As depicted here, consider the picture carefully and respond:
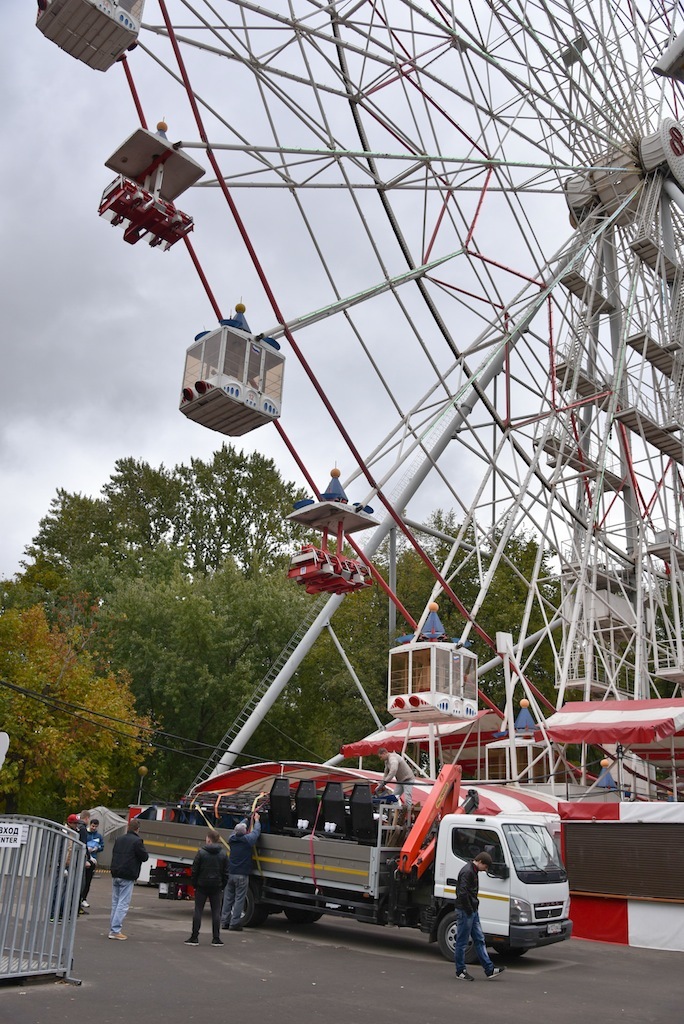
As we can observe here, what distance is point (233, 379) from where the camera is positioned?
13281mm

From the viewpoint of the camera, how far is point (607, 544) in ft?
98.9

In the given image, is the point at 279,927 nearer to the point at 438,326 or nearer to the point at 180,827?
the point at 180,827

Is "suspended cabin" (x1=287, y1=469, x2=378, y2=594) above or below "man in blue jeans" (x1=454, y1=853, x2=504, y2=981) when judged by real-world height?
above

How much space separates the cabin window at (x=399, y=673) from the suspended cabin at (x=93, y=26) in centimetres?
1160

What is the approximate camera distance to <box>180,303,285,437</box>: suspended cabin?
1318cm

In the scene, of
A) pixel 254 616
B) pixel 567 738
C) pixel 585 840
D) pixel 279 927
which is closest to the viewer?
pixel 279 927

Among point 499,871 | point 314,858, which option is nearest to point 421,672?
point 314,858

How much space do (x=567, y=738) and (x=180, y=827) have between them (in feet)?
31.6

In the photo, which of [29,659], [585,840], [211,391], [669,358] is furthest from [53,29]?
[669,358]

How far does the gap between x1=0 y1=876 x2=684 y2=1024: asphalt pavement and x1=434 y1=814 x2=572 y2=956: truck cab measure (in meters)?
0.51

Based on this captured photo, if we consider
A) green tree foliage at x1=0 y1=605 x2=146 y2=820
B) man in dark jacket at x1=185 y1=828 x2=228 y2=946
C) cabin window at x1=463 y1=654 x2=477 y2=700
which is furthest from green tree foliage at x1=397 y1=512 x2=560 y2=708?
man in dark jacket at x1=185 y1=828 x2=228 y2=946

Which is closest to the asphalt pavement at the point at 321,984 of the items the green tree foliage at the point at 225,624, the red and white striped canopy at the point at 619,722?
the red and white striped canopy at the point at 619,722

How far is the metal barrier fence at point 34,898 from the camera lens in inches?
380

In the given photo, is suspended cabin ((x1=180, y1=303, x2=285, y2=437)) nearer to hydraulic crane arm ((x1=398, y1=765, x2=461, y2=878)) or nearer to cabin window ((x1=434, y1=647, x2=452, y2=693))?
cabin window ((x1=434, y1=647, x2=452, y2=693))
